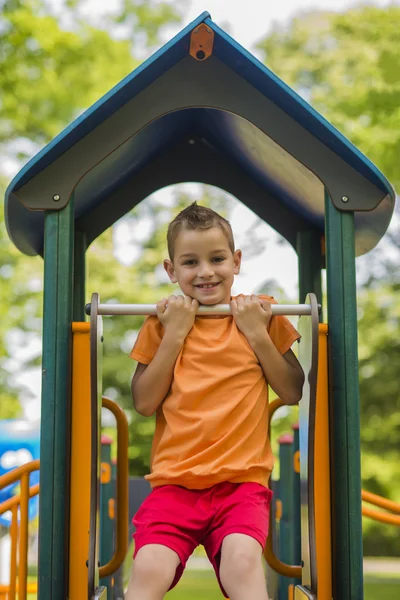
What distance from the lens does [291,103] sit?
2.94 metres

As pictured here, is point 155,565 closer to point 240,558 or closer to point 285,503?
point 240,558

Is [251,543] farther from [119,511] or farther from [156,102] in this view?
[156,102]

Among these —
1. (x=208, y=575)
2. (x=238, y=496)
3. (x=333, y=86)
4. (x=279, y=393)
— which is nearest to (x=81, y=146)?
(x=279, y=393)

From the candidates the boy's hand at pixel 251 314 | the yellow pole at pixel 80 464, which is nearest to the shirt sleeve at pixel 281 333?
the boy's hand at pixel 251 314

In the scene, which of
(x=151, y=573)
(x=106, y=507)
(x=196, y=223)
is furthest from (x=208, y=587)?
(x=196, y=223)

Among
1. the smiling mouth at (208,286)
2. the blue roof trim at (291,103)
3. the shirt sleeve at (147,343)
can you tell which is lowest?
the shirt sleeve at (147,343)

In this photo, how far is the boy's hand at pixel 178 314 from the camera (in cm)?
286

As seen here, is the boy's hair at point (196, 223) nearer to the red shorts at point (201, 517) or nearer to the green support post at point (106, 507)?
the red shorts at point (201, 517)

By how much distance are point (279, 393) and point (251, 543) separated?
0.61m

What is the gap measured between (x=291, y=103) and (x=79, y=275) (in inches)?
68.0

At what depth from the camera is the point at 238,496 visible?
272 cm

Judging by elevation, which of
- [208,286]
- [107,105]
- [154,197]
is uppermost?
[154,197]

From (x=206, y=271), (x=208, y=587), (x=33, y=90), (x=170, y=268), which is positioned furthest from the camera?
(x=33, y=90)

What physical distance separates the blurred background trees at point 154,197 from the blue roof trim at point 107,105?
8.97 metres
